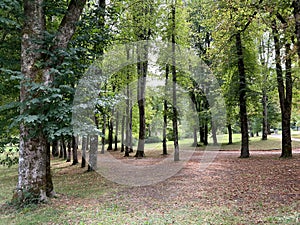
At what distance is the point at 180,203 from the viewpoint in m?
5.49

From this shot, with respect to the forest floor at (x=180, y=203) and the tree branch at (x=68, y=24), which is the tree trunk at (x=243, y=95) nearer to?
the forest floor at (x=180, y=203)

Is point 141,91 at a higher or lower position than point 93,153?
higher

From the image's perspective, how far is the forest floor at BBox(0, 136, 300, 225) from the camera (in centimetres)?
446

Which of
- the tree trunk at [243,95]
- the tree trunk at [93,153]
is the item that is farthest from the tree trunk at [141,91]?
the tree trunk at [243,95]

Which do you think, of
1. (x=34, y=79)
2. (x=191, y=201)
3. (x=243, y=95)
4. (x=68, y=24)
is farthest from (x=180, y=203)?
(x=243, y=95)

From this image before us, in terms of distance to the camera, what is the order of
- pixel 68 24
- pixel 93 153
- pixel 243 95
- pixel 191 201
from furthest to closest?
pixel 243 95 < pixel 93 153 < pixel 68 24 < pixel 191 201

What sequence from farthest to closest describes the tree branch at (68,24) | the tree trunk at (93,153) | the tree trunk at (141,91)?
the tree trunk at (141,91), the tree trunk at (93,153), the tree branch at (68,24)

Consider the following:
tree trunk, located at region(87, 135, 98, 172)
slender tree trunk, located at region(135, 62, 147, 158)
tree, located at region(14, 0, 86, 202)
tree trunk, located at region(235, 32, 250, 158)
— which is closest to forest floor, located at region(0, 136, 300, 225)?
tree, located at region(14, 0, 86, 202)

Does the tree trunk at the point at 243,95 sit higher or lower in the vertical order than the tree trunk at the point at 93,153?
higher

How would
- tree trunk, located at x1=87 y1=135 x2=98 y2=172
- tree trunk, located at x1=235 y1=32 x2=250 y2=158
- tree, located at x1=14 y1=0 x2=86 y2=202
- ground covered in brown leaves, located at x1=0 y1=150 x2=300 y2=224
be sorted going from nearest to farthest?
ground covered in brown leaves, located at x1=0 y1=150 x2=300 y2=224 → tree, located at x1=14 y1=0 x2=86 y2=202 → tree trunk, located at x1=87 y1=135 x2=98 y2=172 → tree trunk, located at x1=235 y1=32 x2=250 y2=158

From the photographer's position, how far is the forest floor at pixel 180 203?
4.46 meters

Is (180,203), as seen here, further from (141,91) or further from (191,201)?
(141,91)

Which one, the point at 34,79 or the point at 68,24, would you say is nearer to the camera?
the point at 34,79

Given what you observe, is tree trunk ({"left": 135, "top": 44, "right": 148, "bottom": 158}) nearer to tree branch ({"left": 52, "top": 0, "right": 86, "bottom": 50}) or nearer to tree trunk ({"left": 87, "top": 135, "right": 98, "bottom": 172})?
tree trunk ({"left": 87, "top": 135, "right": 98, "bottom": 172})
